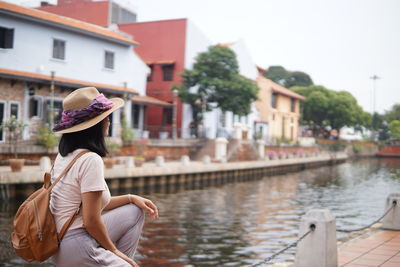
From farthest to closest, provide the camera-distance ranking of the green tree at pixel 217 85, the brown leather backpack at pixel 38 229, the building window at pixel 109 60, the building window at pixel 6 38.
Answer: the green tree at pixel 217 85, the building window at pixel 109 60, the building window at pixel 6 38, the brown leather backpack at pixel 38 229

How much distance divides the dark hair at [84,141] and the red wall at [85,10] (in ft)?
119

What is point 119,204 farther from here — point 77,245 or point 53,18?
point 53,18

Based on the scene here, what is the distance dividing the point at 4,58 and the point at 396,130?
69.7m

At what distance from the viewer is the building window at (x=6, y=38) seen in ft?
75.6

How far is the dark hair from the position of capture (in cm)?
316

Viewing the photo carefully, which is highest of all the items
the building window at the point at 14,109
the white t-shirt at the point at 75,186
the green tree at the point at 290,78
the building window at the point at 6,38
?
the green tree at the point at 290,78

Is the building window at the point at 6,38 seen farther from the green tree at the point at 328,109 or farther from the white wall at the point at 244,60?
the green tree at the point at 328,109

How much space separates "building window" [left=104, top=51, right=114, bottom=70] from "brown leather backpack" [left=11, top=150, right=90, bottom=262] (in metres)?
26.3

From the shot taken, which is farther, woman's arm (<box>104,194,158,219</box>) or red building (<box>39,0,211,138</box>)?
red building (<box>39,0,211,138</box>)

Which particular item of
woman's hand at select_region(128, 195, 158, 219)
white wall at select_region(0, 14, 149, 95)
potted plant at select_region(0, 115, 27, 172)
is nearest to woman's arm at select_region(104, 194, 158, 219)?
woman's hand at select_region(128, 195, 158, 219)

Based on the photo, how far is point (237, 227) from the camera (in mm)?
12695

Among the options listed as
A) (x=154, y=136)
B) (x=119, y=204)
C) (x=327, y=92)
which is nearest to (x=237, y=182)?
(x=154, y=136)

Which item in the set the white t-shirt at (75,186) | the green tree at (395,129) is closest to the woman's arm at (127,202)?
the white t-shirt at (75,186)

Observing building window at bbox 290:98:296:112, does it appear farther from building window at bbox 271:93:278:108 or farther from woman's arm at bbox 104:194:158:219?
woman's arm at bbox 104:194:158:219
